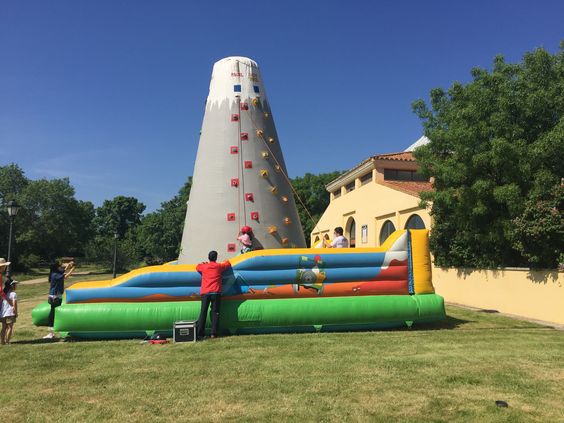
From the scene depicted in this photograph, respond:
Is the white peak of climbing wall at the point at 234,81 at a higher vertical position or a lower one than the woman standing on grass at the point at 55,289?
higher

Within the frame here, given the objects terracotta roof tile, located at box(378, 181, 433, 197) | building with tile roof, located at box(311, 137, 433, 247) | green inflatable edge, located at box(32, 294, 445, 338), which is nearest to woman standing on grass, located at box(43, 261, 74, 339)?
green inflatable edge, located at box(32, 294, 445, 338)

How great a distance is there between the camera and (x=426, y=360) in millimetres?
5445

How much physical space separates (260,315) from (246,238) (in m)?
2.22

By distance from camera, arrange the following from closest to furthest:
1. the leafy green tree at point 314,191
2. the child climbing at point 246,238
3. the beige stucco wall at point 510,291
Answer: the beige stucco wall at point 510,291
the child climbing at point 246,238
the leafy green tree at point 314,191

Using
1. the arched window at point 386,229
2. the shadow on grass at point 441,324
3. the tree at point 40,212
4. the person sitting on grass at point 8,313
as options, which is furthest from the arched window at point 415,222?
the tree at point 40,212

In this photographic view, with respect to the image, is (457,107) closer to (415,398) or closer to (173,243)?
(415,398)

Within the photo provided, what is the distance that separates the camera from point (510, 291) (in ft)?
33.1

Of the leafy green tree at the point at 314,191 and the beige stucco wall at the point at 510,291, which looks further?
the leafy green tree at the point at 314,191

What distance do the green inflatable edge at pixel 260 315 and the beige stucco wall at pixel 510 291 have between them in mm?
2713

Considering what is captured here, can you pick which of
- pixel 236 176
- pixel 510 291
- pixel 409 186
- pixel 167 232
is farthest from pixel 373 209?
pixel 167 232

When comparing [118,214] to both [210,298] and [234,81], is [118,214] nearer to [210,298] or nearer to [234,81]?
[234,81]

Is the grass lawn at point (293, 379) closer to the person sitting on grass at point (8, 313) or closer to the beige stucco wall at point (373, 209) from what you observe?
the person sitting on grass at point (8, 313)

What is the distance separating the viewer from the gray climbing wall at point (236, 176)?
10.3 m

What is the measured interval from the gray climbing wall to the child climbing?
0.60 m
